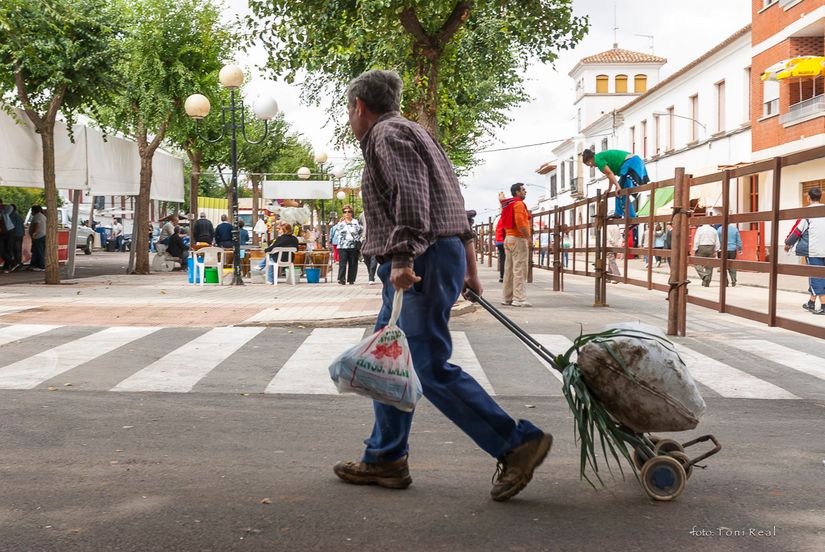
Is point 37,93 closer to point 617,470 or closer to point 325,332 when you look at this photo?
point 325,332

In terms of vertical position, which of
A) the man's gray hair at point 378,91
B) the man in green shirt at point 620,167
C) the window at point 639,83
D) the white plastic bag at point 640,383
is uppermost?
the window at point 639,83

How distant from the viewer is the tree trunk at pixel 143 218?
2353cm

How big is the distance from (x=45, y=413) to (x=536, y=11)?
37.9 feet

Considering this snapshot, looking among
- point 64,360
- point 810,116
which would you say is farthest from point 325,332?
point 810,116

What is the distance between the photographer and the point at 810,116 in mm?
29266

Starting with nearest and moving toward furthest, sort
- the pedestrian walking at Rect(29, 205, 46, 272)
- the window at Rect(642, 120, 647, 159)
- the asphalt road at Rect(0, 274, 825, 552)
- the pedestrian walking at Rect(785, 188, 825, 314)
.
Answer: the asphalt road at Rect(0, 274, 825, 552) < the pedestrian walking at Rect(785, 188, 825, 314) < the pedestrian walking at Rect(29, 205, 46, 272) < the window at Rect(642, 120, 647, 159)

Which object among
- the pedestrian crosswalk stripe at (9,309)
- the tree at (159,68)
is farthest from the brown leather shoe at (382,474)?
the tree at (159,68)

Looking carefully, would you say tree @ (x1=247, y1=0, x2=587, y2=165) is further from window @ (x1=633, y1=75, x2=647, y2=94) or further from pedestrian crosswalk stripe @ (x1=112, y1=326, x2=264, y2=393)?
window @ (x1=633, y1=75, x2=647, y2=94)

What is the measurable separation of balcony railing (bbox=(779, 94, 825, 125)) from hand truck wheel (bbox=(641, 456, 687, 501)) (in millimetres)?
27295

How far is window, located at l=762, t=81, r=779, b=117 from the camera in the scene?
32312 mm

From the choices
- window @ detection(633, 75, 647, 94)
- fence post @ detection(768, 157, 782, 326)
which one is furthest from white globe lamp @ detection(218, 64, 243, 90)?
window @ detection(633, 75, 647, 94)

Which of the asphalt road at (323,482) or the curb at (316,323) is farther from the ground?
the curb at (316,323)

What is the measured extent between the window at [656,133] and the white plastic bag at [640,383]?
151 ft

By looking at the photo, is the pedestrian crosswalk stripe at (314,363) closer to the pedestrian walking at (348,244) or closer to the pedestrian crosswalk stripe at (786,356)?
the pedestrian crosswalk stripe at (786,356)
